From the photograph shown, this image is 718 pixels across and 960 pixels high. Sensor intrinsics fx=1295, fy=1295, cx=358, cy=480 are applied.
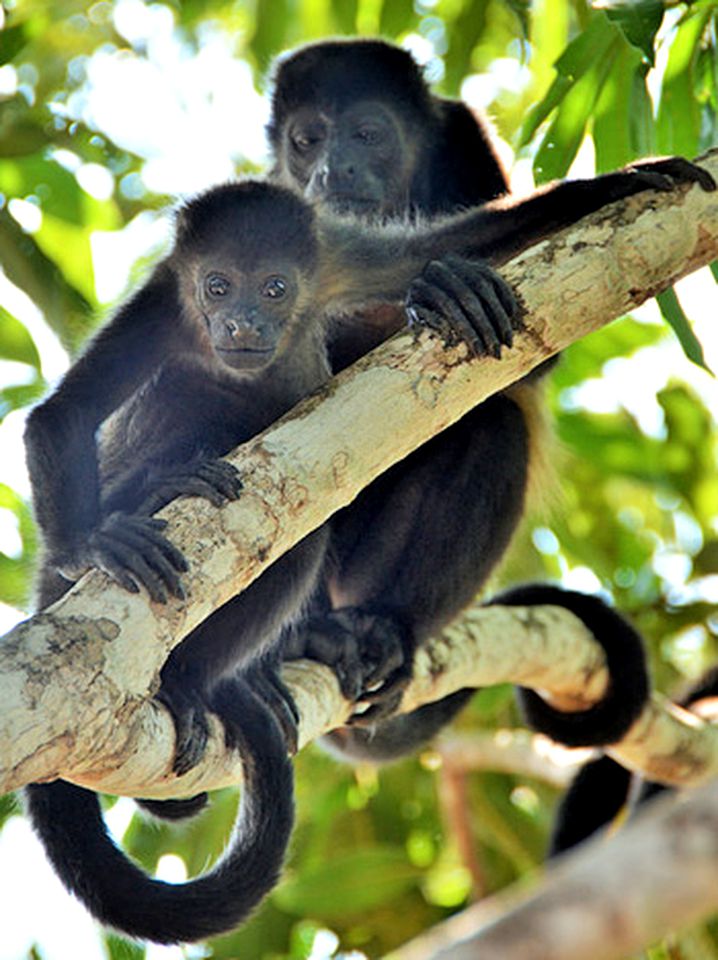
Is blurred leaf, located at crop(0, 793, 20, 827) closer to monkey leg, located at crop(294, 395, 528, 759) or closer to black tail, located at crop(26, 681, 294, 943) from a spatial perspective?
black tail, located at crop(26, 681, 294, 943)

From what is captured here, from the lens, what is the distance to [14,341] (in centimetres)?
365

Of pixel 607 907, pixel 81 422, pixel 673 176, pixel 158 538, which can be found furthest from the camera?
pixel 81 422

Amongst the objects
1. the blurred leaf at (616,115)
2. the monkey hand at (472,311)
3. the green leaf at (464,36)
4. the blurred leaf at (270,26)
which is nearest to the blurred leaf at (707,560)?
the green leaf at (464,36)

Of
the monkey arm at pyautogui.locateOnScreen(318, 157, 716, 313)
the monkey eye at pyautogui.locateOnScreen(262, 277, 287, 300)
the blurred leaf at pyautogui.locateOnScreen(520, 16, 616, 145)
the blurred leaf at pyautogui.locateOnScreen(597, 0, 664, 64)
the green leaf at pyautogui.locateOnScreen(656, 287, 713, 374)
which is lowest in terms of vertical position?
the green leaf at pyautogui.locateOnScreen(656, 287, 713, 374)

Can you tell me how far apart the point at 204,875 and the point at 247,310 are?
1281 millimetres

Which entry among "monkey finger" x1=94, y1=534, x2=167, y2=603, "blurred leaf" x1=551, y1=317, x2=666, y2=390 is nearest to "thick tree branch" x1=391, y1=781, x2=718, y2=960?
"monkey finger" x1=94, y1=534, x2=167, y2=603

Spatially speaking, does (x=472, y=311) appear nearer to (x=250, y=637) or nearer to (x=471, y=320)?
(x=471, y=320)

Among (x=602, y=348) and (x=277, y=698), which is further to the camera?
(x=602, y=348)

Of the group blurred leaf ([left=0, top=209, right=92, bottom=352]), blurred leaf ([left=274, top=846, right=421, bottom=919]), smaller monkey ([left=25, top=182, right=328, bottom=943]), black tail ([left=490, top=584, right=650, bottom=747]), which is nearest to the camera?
smaller monkey ([left=25, top=182, right=328, bottom=943])

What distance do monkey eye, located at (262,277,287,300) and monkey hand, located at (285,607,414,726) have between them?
0.81 meters

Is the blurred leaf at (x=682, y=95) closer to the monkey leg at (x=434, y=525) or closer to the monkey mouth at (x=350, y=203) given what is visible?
the monkey leg at (x=434, y=525)

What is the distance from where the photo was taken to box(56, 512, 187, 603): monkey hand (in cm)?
182

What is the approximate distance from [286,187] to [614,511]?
2515 mm

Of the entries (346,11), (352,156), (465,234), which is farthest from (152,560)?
(346,11)
